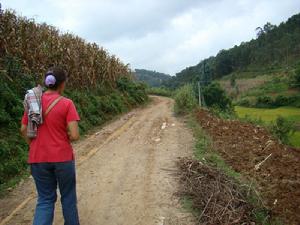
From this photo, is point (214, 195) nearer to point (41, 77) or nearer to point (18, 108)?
point (18, 108)

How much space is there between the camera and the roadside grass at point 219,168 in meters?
6.77

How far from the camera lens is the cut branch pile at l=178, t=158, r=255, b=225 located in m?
6.31

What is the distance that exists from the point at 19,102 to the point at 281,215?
25.9 feet

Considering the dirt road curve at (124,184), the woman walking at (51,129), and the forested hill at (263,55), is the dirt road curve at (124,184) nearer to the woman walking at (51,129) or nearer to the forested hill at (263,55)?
the woman walking at (51,129)

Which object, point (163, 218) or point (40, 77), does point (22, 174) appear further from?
point (40, 77)

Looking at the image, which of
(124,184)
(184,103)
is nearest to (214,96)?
(184,103)

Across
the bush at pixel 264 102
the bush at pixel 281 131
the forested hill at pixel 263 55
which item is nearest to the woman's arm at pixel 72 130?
the bush at pixel 281 131

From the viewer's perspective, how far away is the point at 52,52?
17.6 meters

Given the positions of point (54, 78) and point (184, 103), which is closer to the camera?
point (54, 78)

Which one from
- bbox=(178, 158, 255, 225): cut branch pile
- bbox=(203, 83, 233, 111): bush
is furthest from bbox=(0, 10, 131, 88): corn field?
bbox=(203, 83, 233, 111): bush

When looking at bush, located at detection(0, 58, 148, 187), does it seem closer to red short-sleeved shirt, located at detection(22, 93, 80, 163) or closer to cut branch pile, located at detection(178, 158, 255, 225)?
cut branch pile, located at detection(178, 158, 255, 225)

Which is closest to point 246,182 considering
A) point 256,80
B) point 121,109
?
point 121,109

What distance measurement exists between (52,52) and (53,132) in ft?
43.2

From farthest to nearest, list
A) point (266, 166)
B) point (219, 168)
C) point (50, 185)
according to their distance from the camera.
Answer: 1. point (266, 166)
2. point (219, 168)
3. point (50, 185)
